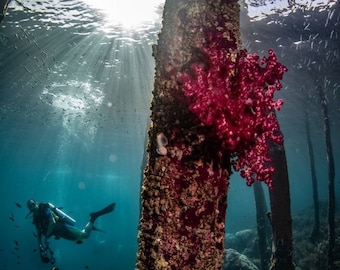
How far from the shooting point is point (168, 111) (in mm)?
2045

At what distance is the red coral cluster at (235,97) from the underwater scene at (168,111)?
0.5 inches

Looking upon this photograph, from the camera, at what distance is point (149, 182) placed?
200cm

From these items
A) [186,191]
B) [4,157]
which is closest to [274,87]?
[186,191]

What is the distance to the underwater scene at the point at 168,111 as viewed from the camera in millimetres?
1938

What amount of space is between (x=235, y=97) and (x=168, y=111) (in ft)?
1.57

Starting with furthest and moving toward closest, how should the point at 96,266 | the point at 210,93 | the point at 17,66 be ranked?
the point at 96,266, the point at 17,66, the point at 210,93

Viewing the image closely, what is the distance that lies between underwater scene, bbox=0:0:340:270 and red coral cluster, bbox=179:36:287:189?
12mm

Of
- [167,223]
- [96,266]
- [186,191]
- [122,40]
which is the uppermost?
[122,40]

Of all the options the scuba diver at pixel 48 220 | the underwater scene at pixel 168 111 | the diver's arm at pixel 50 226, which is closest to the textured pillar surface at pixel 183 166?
the underwater scene at pixel 168 111

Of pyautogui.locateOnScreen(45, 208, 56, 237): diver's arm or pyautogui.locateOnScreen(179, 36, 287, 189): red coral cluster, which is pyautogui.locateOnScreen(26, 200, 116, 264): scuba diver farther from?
pyautogui.locateOnScreen(179, 36, 287, 189): red coral cluster

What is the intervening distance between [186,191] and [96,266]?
37.9 meters

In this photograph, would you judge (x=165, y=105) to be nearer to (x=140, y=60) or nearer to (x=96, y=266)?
(x=140, y=60)

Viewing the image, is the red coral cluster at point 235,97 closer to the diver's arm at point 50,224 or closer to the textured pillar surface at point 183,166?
the textured pillar surface at point 183,166

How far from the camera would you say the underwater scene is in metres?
1.94
